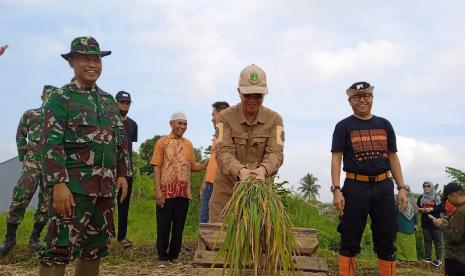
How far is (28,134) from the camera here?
21.1 feet

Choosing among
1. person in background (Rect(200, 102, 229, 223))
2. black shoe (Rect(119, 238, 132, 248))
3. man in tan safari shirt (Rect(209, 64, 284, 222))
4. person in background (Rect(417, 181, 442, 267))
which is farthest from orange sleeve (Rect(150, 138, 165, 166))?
person in background (Rect(417, 181, 442, 267))

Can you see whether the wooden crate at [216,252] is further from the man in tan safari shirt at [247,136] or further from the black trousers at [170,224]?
the black trousers at [170,224]

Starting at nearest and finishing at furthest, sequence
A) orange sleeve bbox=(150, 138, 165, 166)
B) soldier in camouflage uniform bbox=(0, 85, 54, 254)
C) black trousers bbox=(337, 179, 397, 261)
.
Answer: black trousers bbox=(337, 179, 397, 261)
soldier in camouflage uniform bbox=(0, 85, 54, 254)
orange sleeve bbox=(150, 138, 165, 166)

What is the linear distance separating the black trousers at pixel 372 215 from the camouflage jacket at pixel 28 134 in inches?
148

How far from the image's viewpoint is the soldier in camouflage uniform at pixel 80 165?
344cm

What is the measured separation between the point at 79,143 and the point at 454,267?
434 cm

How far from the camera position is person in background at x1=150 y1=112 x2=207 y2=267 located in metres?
6.40

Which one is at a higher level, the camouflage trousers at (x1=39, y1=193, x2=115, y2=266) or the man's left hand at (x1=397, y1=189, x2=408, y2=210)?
the man's left hand at (x1=397, y1=189, x2=408, y2=210)

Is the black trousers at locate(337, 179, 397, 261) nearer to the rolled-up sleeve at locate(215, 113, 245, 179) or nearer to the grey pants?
the rolled-up sleeve at locate(215, 113, 245, 179)

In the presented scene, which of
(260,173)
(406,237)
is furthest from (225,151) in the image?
(406,237)

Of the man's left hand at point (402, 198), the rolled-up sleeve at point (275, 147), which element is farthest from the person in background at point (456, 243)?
the rolled-up sleeve at point (275, 147)

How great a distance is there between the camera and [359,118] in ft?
16.8

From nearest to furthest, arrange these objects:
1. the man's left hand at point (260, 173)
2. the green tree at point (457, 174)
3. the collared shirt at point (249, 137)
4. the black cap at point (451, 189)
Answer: the man's left hand at point (260, 173), the collared shirt at point (249, 137), the black cap at point (451, 189), the green tree at point (457, 174)

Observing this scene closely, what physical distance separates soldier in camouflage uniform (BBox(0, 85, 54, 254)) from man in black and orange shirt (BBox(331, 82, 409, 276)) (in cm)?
346
